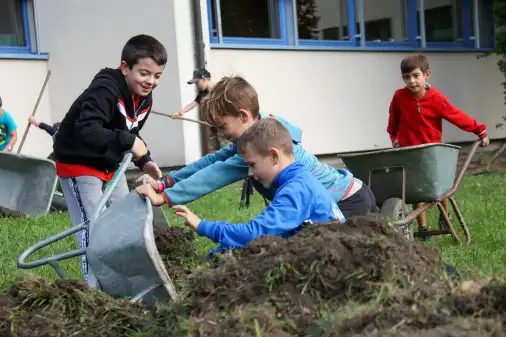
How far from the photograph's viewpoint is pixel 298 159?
4172 millimetres

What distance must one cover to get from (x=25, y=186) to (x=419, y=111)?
12.9 feet

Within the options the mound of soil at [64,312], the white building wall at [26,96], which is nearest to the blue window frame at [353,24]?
the white building wall at [26,96]

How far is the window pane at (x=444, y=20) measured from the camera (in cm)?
1498

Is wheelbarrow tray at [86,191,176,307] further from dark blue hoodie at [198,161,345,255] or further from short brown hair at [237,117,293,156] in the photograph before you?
short brown hair at [237,117,293,156]

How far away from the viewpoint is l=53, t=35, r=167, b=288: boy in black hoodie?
4.57m

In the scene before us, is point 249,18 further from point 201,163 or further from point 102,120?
point 102,120

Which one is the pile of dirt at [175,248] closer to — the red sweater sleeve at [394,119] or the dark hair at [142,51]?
the dark hair at [142,51]

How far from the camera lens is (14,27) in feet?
37.5

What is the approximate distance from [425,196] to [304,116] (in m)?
7.05

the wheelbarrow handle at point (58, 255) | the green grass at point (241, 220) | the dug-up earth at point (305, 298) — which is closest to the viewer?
the dug-up earth at point (305, 298)

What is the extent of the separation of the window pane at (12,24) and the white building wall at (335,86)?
274cm

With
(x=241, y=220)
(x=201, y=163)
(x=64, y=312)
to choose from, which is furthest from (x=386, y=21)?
(x=64, y=312)

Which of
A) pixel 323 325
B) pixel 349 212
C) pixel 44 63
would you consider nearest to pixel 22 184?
pixel 44 63

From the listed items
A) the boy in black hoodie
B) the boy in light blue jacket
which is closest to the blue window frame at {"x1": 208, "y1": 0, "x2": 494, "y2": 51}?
the boy in black hoodie
